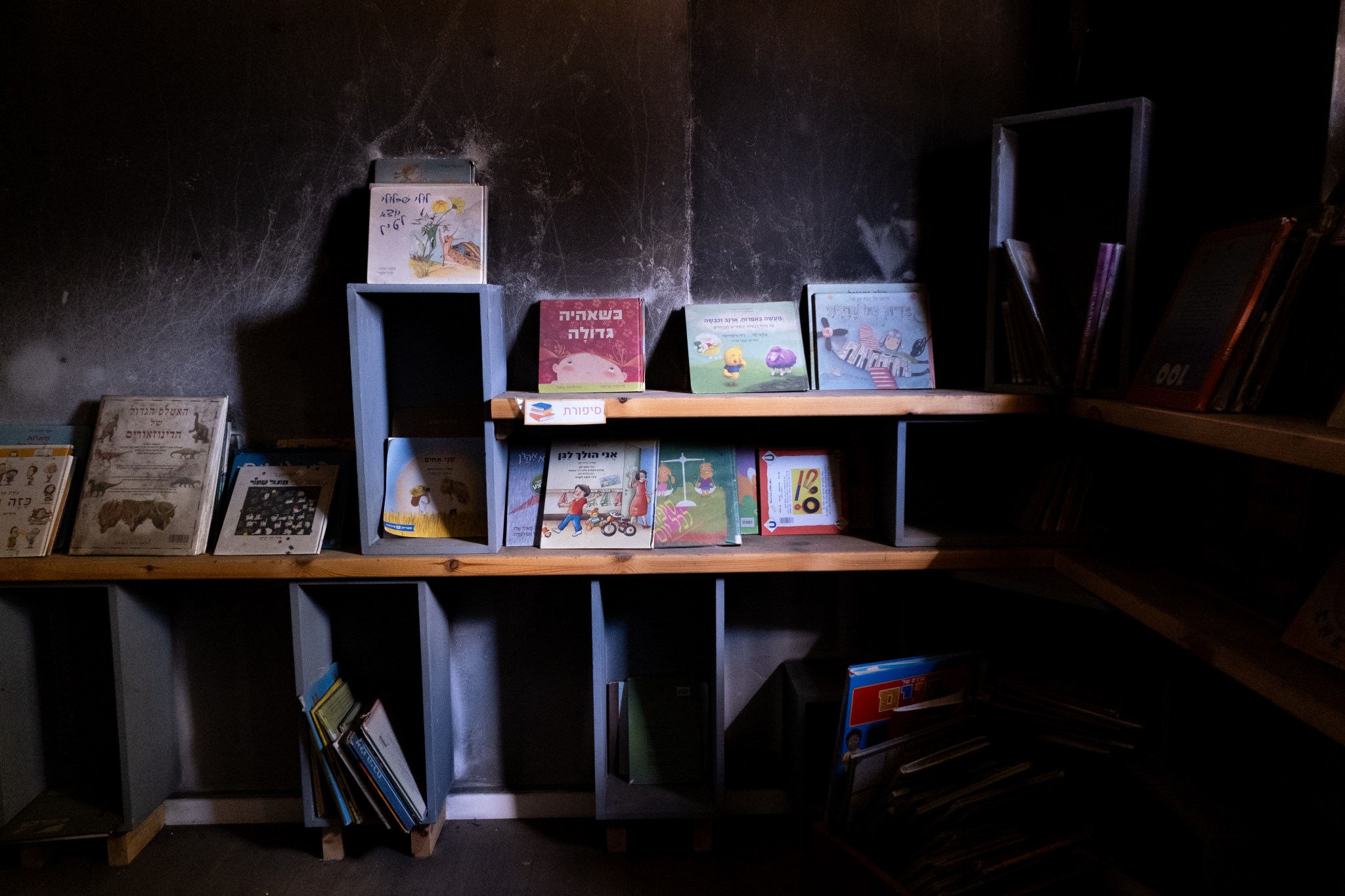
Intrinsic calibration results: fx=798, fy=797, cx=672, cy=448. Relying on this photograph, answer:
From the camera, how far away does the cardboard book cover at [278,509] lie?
6.73 feet

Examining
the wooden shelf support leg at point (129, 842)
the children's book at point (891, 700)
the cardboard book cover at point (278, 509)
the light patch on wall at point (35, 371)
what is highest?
the light patch on wall at point (35, 371)

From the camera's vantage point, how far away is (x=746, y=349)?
2078 mm

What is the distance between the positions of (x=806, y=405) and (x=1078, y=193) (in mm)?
961

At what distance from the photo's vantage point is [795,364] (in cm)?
206

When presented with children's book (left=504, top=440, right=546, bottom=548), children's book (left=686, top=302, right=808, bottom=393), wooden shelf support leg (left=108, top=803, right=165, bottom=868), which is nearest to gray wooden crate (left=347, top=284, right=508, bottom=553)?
children's book (left=504, top=440, right=546, bottom=548)

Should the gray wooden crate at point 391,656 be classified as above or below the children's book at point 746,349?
below

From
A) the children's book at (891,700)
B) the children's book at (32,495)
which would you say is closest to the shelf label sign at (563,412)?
the children's book at (891,700)

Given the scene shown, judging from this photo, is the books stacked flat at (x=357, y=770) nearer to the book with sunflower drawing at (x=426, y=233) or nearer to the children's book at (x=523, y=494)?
the children's book at (x=523, y=494)

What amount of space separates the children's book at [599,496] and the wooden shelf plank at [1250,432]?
1.09 m

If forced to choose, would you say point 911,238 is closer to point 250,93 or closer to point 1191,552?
point 1191,552

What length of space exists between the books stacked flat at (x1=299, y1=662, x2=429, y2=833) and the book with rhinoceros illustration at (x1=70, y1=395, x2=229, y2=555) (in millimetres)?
549

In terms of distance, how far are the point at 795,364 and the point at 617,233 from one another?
0.60 m

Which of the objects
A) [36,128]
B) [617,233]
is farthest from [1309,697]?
[36,128]

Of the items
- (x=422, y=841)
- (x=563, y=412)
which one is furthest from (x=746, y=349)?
(x=422, y=841)
